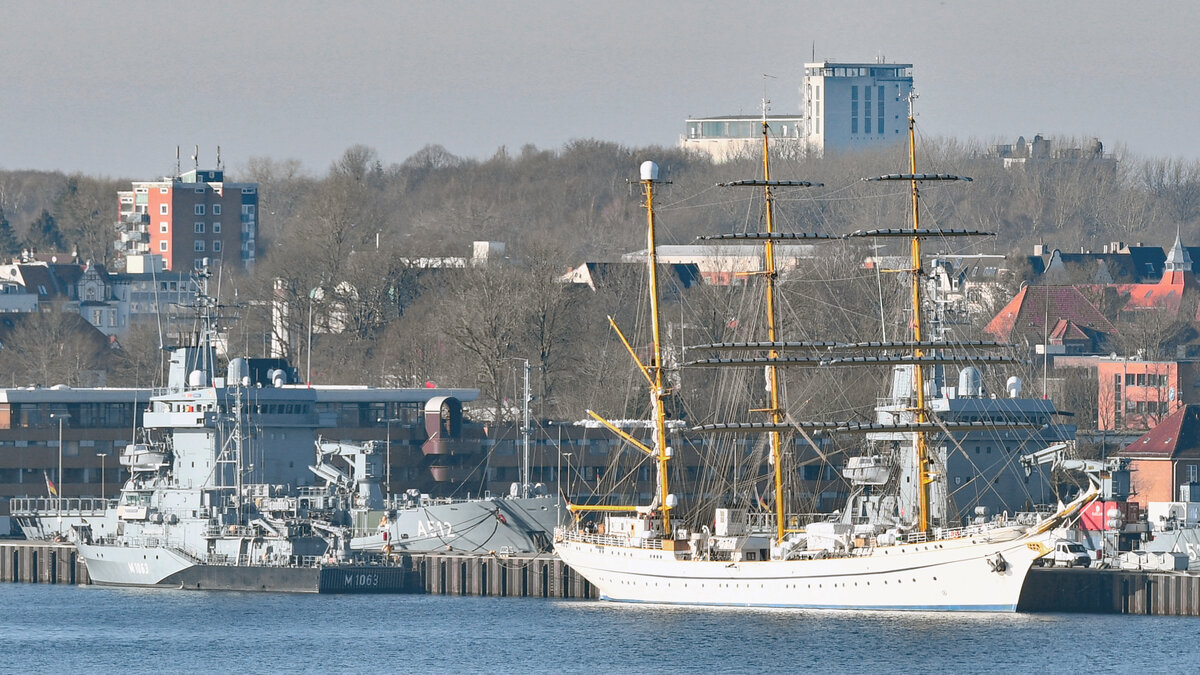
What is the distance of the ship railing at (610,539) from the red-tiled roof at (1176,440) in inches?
1287

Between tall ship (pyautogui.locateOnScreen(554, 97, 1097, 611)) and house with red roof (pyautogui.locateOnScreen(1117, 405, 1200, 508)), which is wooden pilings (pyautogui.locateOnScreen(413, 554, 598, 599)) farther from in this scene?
house with red roof (pyautogui.locateOnScreen(1117, 405, 1200, 508))

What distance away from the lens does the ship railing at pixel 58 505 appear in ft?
340

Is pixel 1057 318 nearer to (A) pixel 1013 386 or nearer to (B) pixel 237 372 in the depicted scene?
(A) pixel 1013 386

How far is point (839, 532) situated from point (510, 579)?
44.8 feet

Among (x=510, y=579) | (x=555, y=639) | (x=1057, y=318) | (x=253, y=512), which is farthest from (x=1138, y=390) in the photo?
(x=555, y=639)

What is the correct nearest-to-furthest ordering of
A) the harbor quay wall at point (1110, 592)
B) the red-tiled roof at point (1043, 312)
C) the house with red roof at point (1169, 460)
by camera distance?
the harbor quay wall at point (1110, 592)
the house with red roof at point (1169, 460)
the red-tiled roof at point (1043, 312)

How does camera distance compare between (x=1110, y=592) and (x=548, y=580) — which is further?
(x=548, y=580)

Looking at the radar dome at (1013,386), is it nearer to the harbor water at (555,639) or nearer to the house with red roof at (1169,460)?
the house with red roof at (1169,460)

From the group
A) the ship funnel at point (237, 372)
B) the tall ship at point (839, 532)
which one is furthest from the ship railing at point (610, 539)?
the ship funnel at point (237, 372)

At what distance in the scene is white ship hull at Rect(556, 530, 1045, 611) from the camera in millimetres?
79375

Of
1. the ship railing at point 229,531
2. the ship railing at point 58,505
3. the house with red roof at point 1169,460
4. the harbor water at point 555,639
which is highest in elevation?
the house with red roof at point 1169,460

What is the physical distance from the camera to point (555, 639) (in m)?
76.7

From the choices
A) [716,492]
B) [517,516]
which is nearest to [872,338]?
[716,492]

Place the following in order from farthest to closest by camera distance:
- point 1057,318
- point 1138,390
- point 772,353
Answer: point 1057,318
point 1138,390
point 772,353
